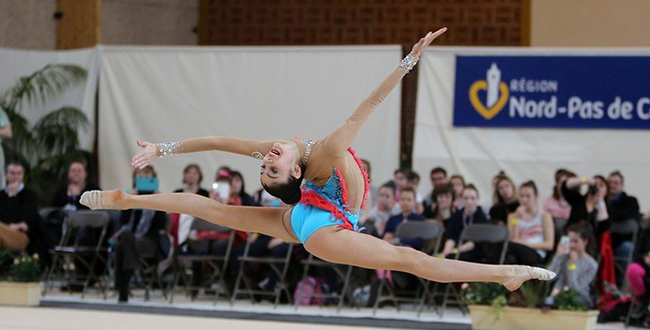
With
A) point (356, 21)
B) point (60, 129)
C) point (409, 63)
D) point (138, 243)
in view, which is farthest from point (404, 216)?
point (356, 21)

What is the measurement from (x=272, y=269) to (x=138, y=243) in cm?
136

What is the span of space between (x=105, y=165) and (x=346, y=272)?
3890 mm

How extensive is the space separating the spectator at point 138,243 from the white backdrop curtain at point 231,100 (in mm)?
1333

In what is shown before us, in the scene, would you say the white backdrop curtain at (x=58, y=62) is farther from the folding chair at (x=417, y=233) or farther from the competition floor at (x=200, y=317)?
the folding chair at (x=417, y=233)

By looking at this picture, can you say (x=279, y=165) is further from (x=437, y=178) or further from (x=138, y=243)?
(x=437, y=178)

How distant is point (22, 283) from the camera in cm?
1035

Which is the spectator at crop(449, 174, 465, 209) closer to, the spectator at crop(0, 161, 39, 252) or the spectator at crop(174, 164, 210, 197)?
the spectator at crop(174, 164, 210, 197)

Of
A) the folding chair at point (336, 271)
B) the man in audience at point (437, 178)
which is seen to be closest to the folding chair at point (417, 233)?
the folding chair at point (336, 271)

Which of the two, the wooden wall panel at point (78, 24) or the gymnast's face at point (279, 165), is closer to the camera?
the gymnast's face at point (279, 165)

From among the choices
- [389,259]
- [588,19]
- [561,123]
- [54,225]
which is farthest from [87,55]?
[389,259]

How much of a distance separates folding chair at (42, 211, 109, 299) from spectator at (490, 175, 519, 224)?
3.85m

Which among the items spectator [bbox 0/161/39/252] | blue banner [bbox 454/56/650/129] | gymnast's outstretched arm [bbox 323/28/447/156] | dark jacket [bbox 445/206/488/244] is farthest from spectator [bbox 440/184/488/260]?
gymnast's outstretched arm [bbox 323/28/447/156]

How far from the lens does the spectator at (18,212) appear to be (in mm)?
11000

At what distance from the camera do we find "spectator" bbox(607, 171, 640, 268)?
10.1m
